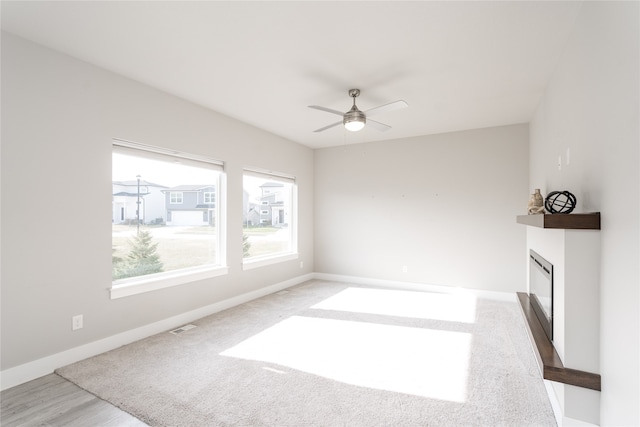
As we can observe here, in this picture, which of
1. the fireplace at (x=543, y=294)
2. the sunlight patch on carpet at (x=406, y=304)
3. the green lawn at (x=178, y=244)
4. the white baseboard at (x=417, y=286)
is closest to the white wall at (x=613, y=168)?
the fireplace at (x=543, y=294)

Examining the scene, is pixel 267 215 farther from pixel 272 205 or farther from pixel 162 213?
pixel 162 213

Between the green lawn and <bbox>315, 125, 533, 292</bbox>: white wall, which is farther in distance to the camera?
<bbox>315, 125, 533, 292</bbox>: white wall

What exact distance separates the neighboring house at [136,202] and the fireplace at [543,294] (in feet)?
12.6

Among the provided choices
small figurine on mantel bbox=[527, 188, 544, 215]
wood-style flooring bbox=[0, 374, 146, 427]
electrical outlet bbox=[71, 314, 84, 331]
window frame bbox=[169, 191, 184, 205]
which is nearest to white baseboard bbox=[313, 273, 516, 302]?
small figurine on mantel bbox=[527, 188, 544, 215]

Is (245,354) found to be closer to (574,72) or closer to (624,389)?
(624,389)

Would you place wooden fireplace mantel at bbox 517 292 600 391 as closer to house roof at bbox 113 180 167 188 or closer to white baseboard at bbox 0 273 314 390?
white baseboard at bbox 0 273 314 390

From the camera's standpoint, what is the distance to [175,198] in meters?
3.79

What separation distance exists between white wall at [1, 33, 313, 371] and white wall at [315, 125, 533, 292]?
3.13 metres

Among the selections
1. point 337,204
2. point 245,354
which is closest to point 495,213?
point 337,204

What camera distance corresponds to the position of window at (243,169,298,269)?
4773 mm

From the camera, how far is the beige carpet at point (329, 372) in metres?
2.02

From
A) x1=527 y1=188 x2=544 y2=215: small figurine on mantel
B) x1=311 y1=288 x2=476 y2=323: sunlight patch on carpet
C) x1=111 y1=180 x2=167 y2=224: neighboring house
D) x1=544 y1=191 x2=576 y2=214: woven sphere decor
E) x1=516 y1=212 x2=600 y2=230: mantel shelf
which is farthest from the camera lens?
x1=311 y1=288 x2=476 y2=323: sunlight patch on carpet

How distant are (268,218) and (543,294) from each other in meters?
3.84

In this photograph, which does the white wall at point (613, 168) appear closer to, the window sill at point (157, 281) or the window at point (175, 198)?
the window sill at point (157, 281)
